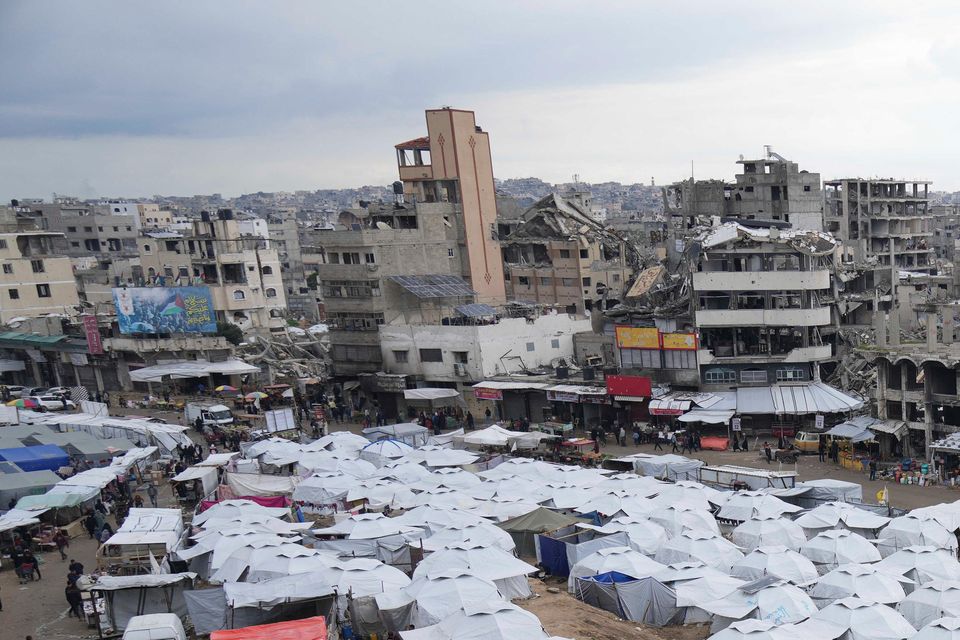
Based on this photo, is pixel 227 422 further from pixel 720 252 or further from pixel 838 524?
pixel 838 524

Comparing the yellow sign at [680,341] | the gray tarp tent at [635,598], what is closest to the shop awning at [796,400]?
the yellow sign at [680,341]

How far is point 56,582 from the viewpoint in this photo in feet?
77.4

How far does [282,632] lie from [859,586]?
11.2 m

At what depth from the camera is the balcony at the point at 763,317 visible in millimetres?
39875

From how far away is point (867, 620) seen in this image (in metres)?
17.1

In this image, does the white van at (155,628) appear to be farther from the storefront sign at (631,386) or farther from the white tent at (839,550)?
the storefront sign at (631,386)

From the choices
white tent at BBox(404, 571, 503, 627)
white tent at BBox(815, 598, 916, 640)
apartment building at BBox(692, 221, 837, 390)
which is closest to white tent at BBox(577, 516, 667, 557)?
white tent at BBox(404, 571, 503, 627)

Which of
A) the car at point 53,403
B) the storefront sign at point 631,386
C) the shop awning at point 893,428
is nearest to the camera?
the shop awning at point 893,428

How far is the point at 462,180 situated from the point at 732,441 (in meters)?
25.4

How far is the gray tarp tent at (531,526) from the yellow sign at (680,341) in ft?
57.1

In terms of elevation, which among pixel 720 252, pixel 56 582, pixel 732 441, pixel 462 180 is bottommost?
pixel 732 441

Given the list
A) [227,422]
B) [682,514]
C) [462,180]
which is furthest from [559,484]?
[462,180]

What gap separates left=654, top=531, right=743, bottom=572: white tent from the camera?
21.9 metres

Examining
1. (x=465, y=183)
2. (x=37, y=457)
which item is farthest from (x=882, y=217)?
(x=37, y=457)
